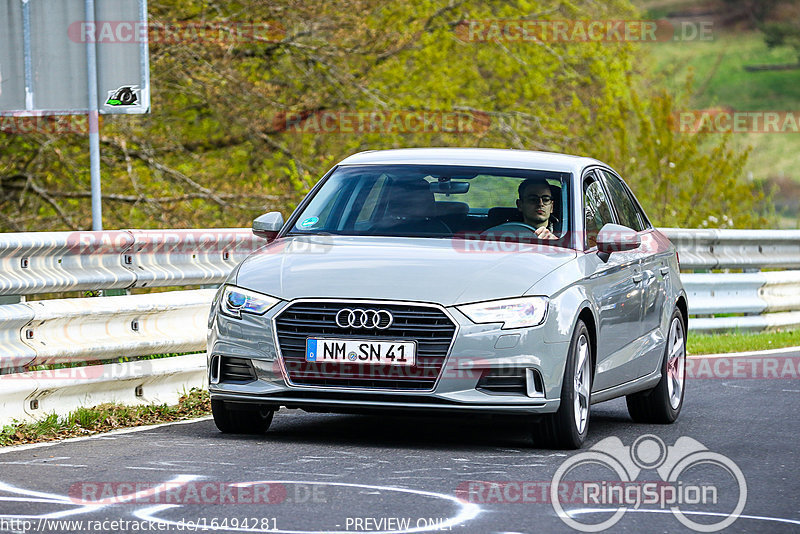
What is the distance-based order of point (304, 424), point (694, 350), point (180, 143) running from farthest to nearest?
point (180, 143) → point (694, 350) → point (304, 424)

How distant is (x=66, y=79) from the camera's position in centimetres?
1105

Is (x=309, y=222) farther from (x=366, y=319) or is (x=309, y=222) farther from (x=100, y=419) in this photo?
(x=100, y=419)

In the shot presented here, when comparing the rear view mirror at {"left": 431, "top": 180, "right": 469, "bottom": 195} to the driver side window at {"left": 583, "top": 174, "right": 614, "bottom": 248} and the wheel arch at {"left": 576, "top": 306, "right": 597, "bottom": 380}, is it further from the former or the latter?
the wheel arch at {"left": 576, "top": 306, "right": 597, "bottom": 380}

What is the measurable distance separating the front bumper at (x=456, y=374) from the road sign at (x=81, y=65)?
139 inches

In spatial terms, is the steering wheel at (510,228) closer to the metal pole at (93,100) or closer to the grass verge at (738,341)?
the metal pole at (93,100)

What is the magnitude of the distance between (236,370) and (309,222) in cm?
132

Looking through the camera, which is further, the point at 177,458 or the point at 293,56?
the point at 293,56

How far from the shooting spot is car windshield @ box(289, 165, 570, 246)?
8.84 m

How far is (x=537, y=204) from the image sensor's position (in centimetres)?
897

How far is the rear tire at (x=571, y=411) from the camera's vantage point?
802 centimetres

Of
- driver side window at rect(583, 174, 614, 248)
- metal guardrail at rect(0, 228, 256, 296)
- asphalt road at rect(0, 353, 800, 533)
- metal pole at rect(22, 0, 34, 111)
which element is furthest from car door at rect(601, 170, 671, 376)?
metal pole at rect(22, 0, 34, 111)

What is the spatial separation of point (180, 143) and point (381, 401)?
41.3 ft

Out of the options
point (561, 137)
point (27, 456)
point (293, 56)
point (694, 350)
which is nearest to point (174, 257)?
point (27, 456)

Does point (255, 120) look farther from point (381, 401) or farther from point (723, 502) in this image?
point (723, 502)
